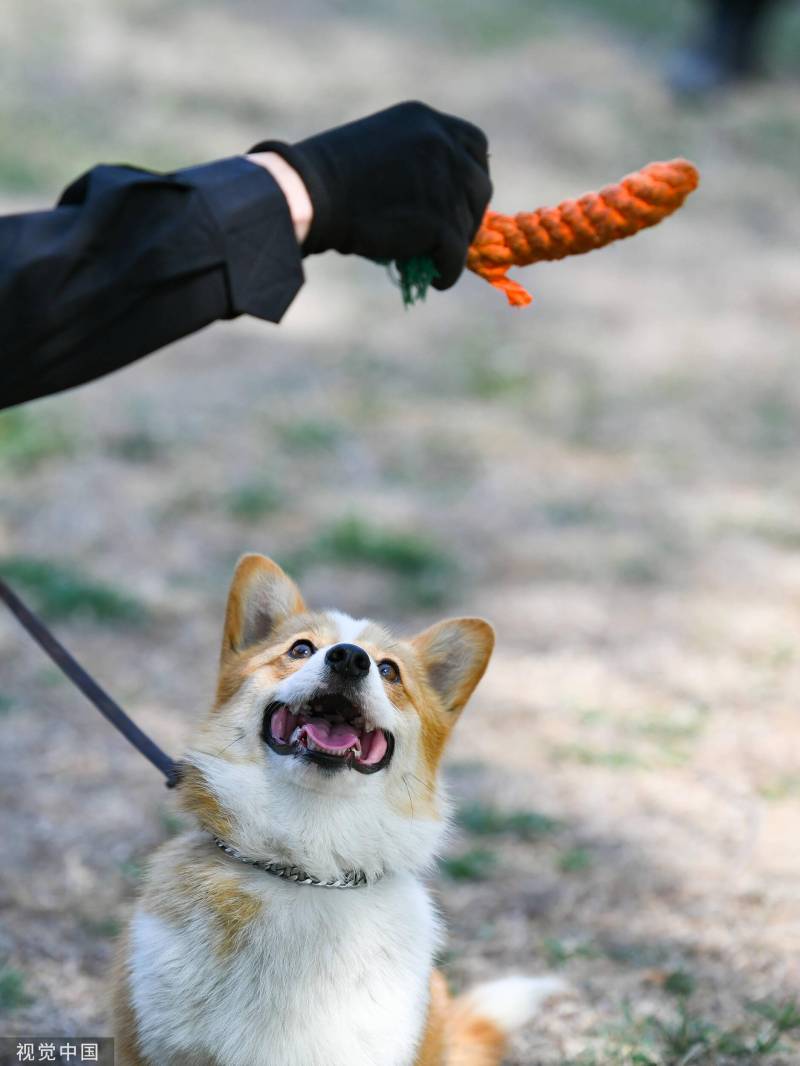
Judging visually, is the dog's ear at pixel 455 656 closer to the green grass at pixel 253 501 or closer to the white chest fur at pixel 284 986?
the white chest fur at pixel 284 986

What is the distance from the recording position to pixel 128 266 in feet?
7.07

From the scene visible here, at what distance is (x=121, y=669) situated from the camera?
15.9ft

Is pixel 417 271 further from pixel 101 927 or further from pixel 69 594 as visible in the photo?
pixel 69 594

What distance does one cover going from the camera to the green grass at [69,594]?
5180 millimetres

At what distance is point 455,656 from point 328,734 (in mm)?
490

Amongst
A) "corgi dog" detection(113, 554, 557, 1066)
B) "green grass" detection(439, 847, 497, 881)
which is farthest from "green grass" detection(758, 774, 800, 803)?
"corgi dog" detection(113, 554, 557, 1066)

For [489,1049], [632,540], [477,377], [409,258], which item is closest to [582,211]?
[409,258]

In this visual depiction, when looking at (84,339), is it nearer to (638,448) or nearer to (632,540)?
(632,540)

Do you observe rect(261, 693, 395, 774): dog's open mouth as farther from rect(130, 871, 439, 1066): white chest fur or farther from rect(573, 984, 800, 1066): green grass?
rect(573, 984, 800, 1066): green grass

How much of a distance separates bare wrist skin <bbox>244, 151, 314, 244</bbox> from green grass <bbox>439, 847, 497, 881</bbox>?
2115 mm

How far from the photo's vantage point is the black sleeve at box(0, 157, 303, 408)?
6.93ft

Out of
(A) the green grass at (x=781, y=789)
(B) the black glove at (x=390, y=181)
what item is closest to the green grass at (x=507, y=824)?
(A) the green grass at (x=781, y=789)

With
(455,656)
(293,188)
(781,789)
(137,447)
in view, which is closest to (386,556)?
(137,447)

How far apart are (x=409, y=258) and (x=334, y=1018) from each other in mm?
1479
